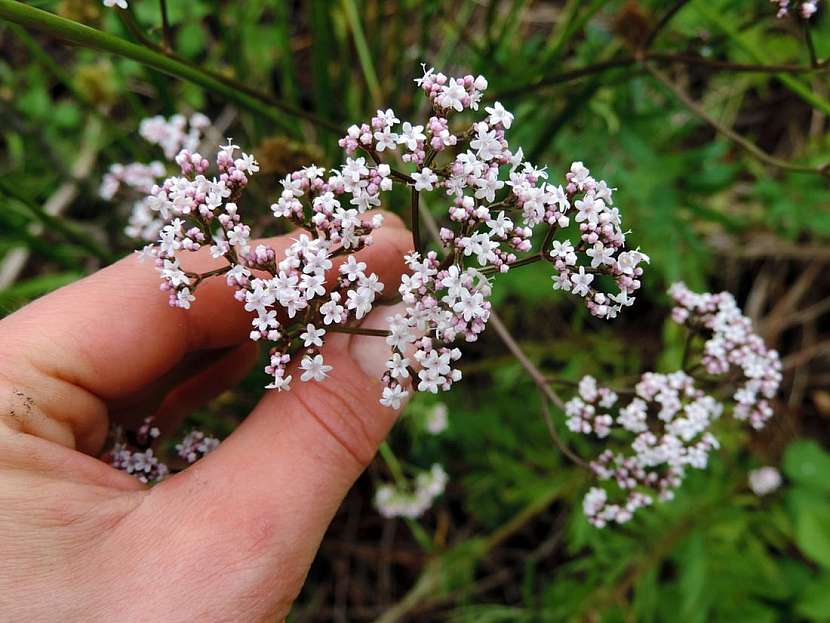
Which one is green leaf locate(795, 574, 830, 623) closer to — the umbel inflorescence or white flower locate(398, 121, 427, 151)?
the umbel inflorescence

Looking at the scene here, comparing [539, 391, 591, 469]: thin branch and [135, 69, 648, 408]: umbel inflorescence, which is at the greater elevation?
[135, 69, 648, 408]: umbel inflorescence

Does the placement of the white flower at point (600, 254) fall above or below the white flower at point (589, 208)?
below

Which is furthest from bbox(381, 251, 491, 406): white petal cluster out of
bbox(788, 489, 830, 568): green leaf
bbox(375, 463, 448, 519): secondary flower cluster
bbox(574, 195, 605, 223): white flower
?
bbox(788, 489, 830, 568): green leaf

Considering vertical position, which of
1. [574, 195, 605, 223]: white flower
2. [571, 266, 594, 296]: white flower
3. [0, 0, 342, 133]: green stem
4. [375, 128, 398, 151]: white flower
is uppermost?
[0, 0, 342, 133]: green stem

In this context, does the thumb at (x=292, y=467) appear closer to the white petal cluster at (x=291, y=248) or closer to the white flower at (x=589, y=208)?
the white petal cluster at (x=291, y=248)

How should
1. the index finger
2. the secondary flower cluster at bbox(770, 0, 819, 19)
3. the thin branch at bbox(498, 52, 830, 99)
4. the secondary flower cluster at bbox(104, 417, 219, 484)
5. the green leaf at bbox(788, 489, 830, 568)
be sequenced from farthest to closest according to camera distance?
the green leaf at bbox(788, 489, 830, 568)
the thin branch at bbox(498, 52, 830, 99)
the secondary flower cluster at bbox(770, 0, 819, 19)
the secondary flower cluster at bbox(104, 417, 219, 484)
the index finger

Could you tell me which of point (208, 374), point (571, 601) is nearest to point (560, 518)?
point (571, 601)

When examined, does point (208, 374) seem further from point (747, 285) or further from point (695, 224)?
point (747, 285)

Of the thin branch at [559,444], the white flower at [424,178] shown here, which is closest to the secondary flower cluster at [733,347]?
the thin branch at [559,444]
